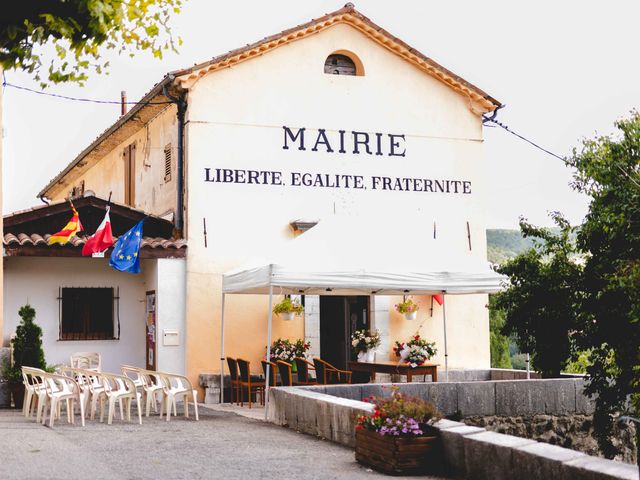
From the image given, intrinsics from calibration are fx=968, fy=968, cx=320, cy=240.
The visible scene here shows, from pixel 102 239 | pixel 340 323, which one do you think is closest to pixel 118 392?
pixel 102 239

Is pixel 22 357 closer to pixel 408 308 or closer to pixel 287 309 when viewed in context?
pixel 287 309

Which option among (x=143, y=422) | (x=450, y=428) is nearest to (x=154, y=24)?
(x=450, y=428)

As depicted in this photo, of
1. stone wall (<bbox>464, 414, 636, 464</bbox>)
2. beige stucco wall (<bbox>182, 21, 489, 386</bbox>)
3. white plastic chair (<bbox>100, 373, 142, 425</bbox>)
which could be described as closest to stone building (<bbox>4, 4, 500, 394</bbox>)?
beige stucco wall (<bbox>182, 21, 489, 386</bbox>)

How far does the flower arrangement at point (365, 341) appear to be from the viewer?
17.1m

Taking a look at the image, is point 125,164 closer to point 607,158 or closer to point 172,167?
point 172,167

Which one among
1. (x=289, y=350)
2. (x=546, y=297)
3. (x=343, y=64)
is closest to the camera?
(x=546, y=297)

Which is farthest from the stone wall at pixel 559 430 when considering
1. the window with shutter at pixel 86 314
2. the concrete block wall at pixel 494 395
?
the window with shutter at pixel 86 314

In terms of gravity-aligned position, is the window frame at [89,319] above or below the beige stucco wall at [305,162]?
below

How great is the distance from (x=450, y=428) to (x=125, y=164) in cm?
1470

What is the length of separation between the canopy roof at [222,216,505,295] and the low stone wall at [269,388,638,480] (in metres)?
1.89

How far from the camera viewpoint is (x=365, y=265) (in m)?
13.8

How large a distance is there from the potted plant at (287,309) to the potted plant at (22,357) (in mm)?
4103

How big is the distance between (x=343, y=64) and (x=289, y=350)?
18.5 feet

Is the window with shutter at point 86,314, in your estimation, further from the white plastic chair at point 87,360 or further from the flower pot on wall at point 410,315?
the flower pot on wall at point 410,315
